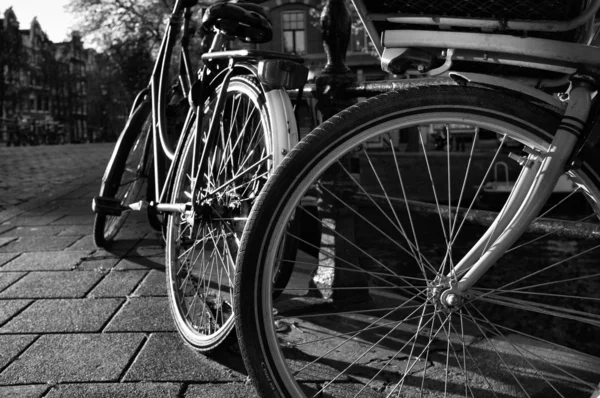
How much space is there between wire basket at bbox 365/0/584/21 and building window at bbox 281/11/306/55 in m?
26.1

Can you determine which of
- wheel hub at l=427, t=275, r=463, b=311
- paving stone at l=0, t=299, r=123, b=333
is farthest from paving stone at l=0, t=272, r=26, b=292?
wheel hub at l=427, t=275, r=463, b=311

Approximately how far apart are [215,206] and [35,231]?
2594 millimetres

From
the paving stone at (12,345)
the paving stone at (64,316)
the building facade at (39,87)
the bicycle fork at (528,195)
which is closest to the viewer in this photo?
the bicycle fork at (528,195)

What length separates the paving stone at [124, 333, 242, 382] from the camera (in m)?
1.86

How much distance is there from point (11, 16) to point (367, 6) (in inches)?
1900

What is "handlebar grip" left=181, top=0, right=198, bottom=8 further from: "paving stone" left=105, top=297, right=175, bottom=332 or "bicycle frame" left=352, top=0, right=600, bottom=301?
"bicycle frame" left=352, top=0, right=600, bottom=301

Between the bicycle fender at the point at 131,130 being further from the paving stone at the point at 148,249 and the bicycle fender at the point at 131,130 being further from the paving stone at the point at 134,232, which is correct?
the paving stone at the point at 134,232

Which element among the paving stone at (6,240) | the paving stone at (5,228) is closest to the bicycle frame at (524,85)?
the paving stone at (6,240)

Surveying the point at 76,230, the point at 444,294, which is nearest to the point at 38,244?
the point at 76,230

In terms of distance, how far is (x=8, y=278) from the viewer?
2.98 meters

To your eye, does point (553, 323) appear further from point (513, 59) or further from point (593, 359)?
point (513, 59)

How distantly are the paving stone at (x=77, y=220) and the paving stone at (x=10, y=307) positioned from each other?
1956 mm

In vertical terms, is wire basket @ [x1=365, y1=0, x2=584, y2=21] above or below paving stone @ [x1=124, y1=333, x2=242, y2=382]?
above

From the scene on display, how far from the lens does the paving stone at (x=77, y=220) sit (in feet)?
14.9
